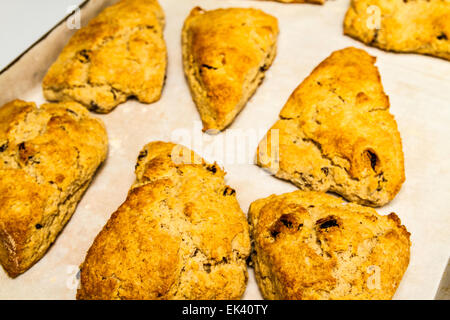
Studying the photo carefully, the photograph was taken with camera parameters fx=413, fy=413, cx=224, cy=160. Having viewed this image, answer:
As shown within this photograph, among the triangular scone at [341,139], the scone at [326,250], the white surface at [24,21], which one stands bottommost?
the scone at [326,250]

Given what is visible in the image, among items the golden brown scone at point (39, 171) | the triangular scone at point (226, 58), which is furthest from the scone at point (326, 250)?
the golden brown scone at point (39, 171)

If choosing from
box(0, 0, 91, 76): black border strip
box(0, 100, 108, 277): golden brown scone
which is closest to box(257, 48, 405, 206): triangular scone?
box(0, 100, 108, 277): golden brown scone

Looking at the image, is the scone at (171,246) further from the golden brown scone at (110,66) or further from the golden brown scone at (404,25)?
the golden brown scone at (404,25)

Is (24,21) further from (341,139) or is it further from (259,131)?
(341,139)

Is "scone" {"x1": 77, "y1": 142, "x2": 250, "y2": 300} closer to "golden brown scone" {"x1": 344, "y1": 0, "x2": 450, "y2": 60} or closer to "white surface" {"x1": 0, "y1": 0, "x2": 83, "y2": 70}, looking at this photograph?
"white surface" {"x1": 0, "y1": 0, "x2": 83, "y2": 70}

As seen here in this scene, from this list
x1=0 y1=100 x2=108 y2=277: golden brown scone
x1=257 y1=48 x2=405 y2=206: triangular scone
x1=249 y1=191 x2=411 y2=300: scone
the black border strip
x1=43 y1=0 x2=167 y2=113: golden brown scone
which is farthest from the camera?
x1=43 y1=0 x2=167 y2=113: golden brown scone

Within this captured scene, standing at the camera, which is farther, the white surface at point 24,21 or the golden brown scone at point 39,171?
the white surface at point 24,21

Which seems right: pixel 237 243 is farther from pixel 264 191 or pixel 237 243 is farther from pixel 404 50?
pixel 404 50

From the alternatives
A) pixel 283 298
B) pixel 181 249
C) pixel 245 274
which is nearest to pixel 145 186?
pixel 181 249
